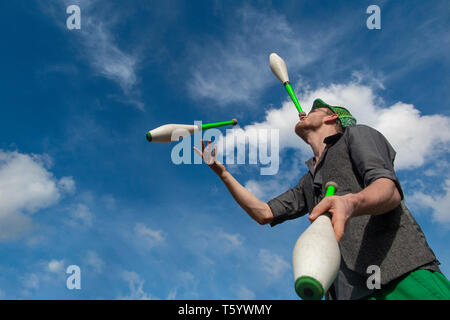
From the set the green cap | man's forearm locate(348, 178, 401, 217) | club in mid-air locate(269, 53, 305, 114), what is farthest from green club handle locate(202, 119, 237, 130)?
man's forearm locate(348, 178, 401, 217)

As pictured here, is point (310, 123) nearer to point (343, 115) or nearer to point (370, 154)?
point (343, 115)

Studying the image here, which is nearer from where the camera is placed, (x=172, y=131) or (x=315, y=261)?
(x=315, y=261)

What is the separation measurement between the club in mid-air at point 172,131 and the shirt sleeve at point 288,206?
963mm

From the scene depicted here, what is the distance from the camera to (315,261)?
1.26 metres

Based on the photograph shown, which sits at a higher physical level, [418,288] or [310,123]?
[310,123]

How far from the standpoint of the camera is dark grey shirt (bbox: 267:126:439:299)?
1912 mm

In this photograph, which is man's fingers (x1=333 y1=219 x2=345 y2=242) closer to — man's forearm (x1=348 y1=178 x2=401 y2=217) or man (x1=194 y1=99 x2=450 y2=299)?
man (x1=194 y1=99 x2=450 y2=299)

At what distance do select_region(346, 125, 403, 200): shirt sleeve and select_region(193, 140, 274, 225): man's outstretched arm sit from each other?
0.78 metres

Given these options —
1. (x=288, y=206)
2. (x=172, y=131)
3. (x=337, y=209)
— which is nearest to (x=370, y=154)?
(x=337, y=209)

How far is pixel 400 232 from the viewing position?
6.38 ft

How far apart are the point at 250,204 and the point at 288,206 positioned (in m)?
0.31

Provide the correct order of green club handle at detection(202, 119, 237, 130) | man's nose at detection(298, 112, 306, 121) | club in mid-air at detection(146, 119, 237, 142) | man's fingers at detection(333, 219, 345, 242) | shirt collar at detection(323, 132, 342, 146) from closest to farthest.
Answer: man's fingers at detection(333, 219, 345, 242), shirt collar at detection(323, 132, 342, 146), club in mid-air at detection(146, 119, 237, 142), man's nose at detection(298, 112, 306, 121), green club handle at detection(202, 119, 237, 130)
